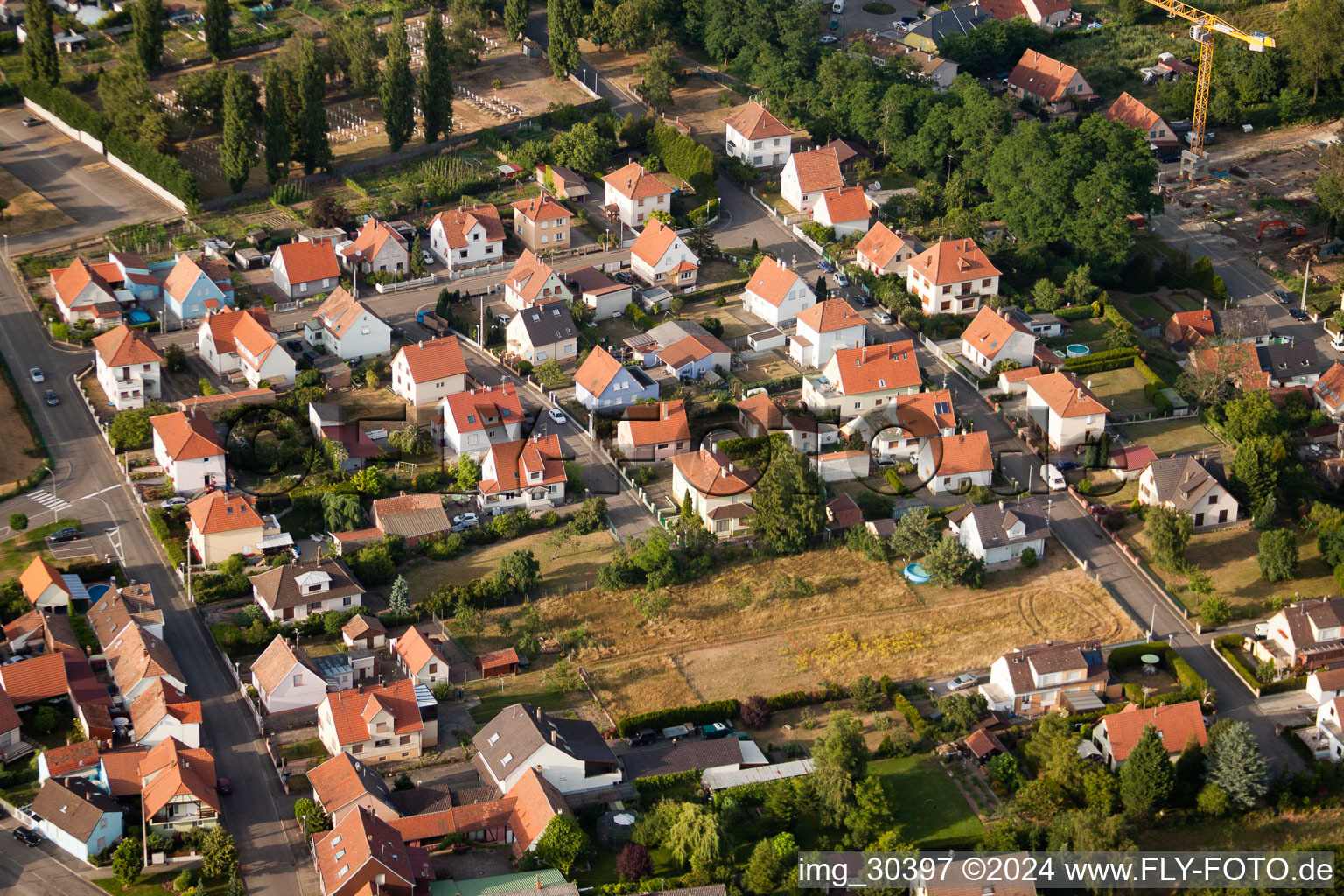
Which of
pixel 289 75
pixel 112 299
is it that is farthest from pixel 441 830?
pixel 289 75

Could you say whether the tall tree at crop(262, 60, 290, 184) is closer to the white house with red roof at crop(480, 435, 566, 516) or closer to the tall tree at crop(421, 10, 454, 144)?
the tall tree at crop(421, 10, 454, 144)

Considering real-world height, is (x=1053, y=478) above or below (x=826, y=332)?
below

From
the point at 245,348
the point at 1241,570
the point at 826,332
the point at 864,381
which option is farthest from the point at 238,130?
the point at 1241,570

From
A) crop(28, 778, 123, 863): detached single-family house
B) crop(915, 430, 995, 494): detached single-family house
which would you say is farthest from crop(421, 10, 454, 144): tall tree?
crop(28, 778, 123, 863): detached single-family house

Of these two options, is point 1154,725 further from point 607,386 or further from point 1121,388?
point 607,386

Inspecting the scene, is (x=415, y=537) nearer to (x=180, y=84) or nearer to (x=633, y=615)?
(x=633, y=615)

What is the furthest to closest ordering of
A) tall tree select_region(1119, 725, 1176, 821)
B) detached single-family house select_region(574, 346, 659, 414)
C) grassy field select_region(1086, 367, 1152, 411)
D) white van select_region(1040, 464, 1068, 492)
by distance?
1. grassy field select_region(1086, 367, 1152, 411)
2. detached single-family house select_region(574, 346, 659, 414)
3. white van select_region(1040, 464, 1068, 492)
4. tall tree select_region(1119, 725, 1176, 821)
